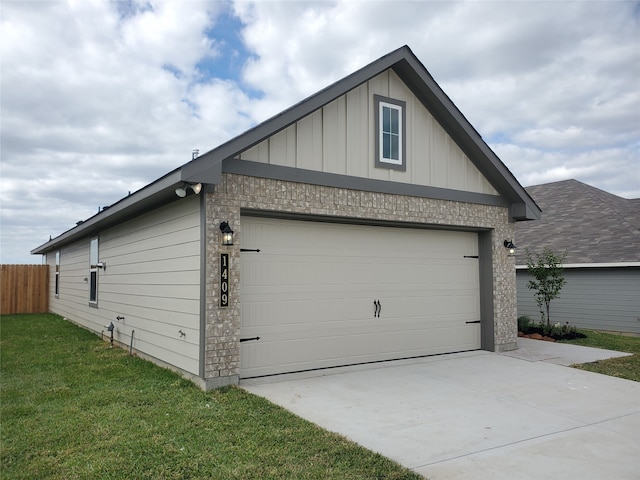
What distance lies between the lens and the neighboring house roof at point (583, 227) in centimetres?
1430

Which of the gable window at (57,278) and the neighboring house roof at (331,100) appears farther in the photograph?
the gable window at (57,278)

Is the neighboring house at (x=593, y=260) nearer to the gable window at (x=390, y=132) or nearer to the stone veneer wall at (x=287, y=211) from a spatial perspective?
the stone veneer wall at (x=287, y=211)

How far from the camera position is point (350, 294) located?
7.89 m

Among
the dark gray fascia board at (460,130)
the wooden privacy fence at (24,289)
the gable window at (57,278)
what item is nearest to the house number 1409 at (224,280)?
the dark gray fascia board at (460,130)

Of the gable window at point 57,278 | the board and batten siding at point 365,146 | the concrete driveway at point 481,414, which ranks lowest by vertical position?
the concrete driveway at point 481,414

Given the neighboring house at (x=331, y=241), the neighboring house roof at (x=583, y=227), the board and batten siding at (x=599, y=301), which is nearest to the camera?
the neighboring house at (x=331, y=241)

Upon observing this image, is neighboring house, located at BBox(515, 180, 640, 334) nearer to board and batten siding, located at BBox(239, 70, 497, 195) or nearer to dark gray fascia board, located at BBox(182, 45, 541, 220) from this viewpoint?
dark gray fascia board, located at BBox(182, 45, 541, 220)

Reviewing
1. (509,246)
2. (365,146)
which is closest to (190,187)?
(365,146)

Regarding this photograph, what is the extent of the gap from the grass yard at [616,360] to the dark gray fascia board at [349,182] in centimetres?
343

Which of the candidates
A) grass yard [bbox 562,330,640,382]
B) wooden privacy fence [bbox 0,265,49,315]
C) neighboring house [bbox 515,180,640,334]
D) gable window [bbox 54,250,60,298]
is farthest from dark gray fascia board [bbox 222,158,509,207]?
wooden privacy fence [bbox 0,265,49,315]

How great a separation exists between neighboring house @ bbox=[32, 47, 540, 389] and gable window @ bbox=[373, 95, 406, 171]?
0.08 ft

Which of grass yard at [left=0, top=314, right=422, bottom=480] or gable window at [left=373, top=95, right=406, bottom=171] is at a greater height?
gable window at [left=373, top=95, right=406, bottom=171]

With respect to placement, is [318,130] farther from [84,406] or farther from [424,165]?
[84,406]

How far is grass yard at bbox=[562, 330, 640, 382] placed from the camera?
299 inches
